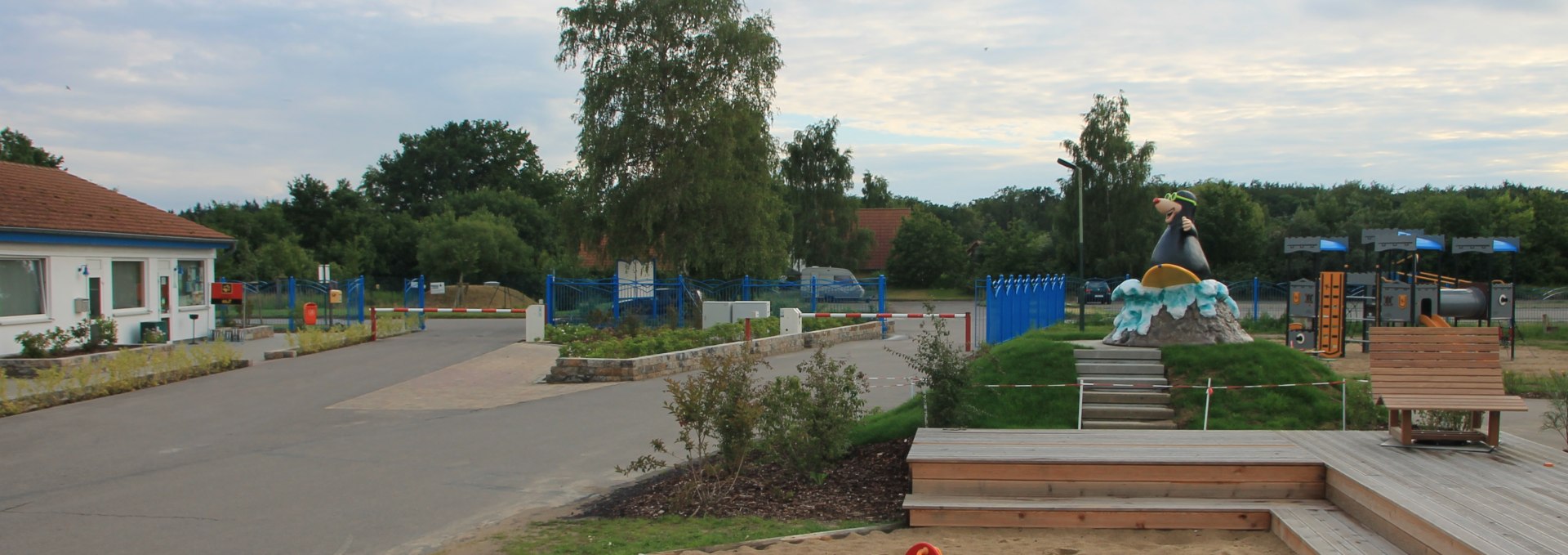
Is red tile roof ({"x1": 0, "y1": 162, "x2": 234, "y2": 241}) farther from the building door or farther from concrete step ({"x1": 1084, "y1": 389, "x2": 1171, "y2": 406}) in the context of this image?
concrete step ({"x1": 1084, "y1": 389, "x2": 1171, "y2": 406})

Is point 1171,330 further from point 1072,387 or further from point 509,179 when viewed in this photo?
point 509,179

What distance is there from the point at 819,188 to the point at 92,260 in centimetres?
4009

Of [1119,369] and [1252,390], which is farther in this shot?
[1119,369]

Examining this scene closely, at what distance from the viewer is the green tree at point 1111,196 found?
52.6 metres

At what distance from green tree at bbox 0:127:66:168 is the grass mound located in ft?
A: 180

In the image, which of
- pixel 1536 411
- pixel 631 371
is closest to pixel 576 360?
pixel 631 371

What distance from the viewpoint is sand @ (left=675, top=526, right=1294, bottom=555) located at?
7.25m

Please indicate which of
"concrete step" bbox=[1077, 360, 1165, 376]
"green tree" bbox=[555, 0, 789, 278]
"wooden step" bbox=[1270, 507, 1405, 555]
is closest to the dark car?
"green tree" bbox=[555, 0, 789, 278]

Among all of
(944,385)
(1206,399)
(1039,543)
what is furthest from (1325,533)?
(1206,399)

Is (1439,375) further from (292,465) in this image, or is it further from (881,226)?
(881,226)

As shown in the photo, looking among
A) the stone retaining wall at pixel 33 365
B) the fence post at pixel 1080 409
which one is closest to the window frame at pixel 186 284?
the stone retaining wall at pixel 33 365

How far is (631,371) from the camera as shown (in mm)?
18734

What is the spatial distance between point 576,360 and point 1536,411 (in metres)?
14.7

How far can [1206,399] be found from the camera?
12094mm
